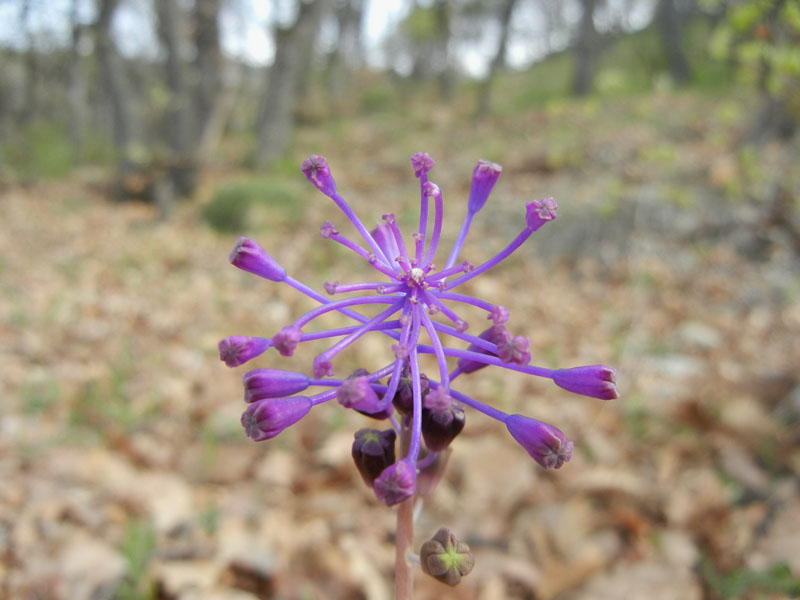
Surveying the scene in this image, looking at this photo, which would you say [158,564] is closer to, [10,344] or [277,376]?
[277,376]

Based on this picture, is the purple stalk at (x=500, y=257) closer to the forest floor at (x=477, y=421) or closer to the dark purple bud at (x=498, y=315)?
the dark purple bud at (x=498, y=315)

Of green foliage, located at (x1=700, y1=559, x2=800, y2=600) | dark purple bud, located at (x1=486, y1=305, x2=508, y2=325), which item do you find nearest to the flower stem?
dark purple bud, located at (x1=486, y1=305, x2=508, y2=325)

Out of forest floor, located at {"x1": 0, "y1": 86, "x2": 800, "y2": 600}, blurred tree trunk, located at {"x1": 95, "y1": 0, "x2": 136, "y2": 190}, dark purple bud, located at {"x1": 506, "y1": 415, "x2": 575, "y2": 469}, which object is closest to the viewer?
dark purple bud, located at {"x1": 506, "y1": 415, "x2": 575, "y2": 469}

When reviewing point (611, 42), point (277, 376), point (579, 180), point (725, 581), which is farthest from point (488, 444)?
point (611, 42)

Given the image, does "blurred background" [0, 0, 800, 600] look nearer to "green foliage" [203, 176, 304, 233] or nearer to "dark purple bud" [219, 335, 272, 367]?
"green foliage" [203, 176, 304, 233]

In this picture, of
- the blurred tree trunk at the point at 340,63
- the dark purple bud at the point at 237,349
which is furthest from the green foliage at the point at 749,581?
the blurred tree trunk at the point at 340,63
